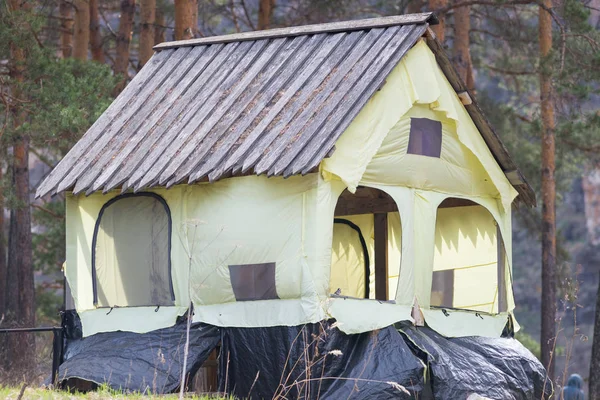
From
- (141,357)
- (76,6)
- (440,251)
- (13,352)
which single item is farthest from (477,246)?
(76,6)

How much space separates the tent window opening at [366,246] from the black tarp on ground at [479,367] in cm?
213

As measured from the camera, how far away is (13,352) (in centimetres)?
1617

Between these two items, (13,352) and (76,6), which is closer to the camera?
(13,352)

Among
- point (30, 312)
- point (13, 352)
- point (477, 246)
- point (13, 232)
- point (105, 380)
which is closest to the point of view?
point (105, 380)

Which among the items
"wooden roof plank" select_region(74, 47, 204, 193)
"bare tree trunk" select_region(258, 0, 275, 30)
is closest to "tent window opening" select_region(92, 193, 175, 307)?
"wooden roof plank" select_region(74, 47, 204, 193)

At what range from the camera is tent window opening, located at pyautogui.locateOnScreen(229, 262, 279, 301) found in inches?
387

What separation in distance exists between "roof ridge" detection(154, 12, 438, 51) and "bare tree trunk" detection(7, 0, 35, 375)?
371cm

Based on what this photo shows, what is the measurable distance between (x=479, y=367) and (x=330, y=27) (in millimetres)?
4002

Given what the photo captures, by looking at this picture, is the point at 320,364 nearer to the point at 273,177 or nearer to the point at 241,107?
the point at 273,177

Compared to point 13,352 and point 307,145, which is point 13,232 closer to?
point 13,352

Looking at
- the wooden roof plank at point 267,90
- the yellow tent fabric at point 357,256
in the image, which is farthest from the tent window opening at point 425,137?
the yellow tent fabric at point 357,256

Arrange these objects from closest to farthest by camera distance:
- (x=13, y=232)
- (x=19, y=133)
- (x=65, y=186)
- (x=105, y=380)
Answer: (x=105, y=380) < (x=65, y=186) < (x=19, y=133) < (x=13, y=232)

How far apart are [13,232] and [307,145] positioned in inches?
441

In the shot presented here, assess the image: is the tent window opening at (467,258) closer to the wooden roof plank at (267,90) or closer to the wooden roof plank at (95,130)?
the wooden roof plank at (267,90)
